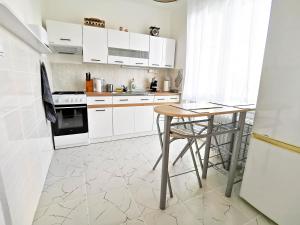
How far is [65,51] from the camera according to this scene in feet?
9.59

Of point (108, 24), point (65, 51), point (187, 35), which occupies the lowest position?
point (65, 51)

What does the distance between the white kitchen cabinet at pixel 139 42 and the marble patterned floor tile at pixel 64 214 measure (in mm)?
2722

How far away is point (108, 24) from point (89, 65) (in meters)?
0.91

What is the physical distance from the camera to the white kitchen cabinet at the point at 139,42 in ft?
10.2

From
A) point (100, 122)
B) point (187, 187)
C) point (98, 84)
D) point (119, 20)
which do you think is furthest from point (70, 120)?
point (119, 20)

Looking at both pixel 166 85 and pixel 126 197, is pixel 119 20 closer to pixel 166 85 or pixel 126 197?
pixel 166 85

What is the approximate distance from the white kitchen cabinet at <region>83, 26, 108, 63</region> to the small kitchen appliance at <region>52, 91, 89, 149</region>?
0.72 meters

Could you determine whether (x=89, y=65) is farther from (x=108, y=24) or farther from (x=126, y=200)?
(x=126, y=200)

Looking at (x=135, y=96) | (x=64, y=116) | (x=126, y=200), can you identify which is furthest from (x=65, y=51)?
(x=126, y=200)

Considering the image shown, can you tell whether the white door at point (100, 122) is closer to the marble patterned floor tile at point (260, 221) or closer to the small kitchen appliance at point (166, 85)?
the small kitchen appliance at point (166, 85)

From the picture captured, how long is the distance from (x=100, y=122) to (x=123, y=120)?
0.43 m

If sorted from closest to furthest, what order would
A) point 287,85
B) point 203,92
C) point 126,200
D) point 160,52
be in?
point 287,85 → point 126,200 → point 203,92 → point 160,52

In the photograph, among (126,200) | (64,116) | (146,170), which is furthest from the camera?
(64,116)

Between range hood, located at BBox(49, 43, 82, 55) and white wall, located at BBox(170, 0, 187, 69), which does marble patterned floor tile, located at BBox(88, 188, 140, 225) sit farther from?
white wall, located at BBox(170, 0, 187, 69)
